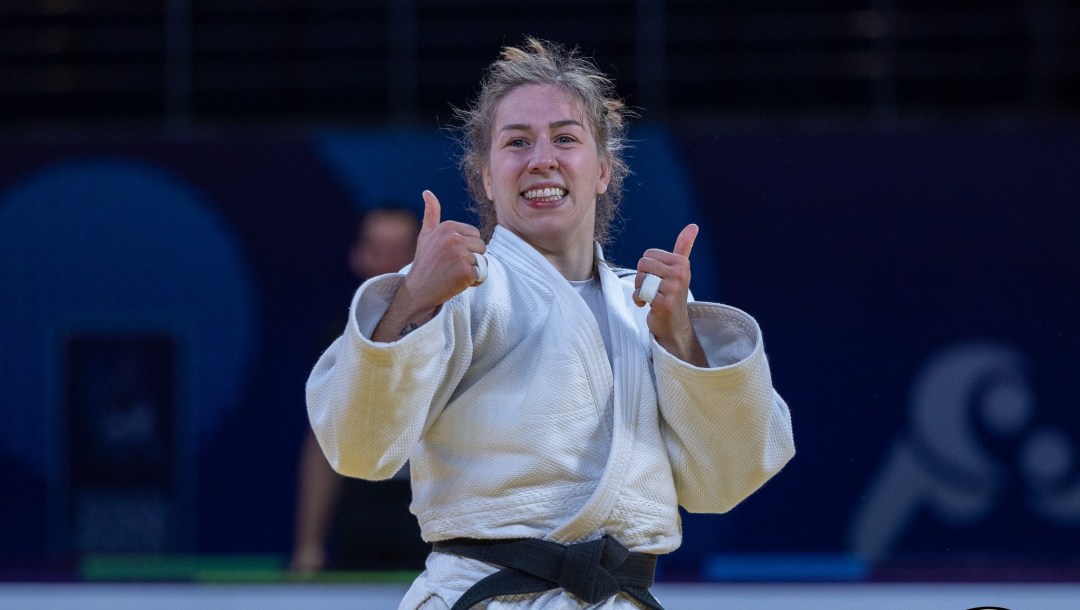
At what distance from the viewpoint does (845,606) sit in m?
3.56

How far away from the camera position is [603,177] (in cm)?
256

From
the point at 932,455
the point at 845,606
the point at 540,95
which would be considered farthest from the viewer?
the point at 932,455

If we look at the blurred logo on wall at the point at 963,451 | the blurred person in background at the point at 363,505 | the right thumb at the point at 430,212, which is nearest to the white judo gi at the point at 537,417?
the right thumb at the point at 430,212

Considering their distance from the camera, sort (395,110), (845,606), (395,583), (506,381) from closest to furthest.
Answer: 1. (506,381)
2. (845,606)
3. (395,583)
4. (395,110)

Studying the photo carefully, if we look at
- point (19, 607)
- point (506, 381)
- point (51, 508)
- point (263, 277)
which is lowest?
point (51, 508)

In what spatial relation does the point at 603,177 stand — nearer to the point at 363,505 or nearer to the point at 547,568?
the point at 547,568

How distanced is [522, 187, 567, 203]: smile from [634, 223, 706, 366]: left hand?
0.20 metres

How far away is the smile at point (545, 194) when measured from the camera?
2340 mm

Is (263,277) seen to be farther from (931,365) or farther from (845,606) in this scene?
(845,606)

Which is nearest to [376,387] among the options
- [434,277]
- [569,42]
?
[434,277]

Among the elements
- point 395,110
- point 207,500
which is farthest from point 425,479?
point 395,110

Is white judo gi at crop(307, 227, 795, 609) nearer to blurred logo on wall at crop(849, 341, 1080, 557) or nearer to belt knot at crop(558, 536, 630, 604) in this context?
belt knot at crop(558, 536, 630, 604)

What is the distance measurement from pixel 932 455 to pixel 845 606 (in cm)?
224

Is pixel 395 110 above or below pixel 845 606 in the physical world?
above
